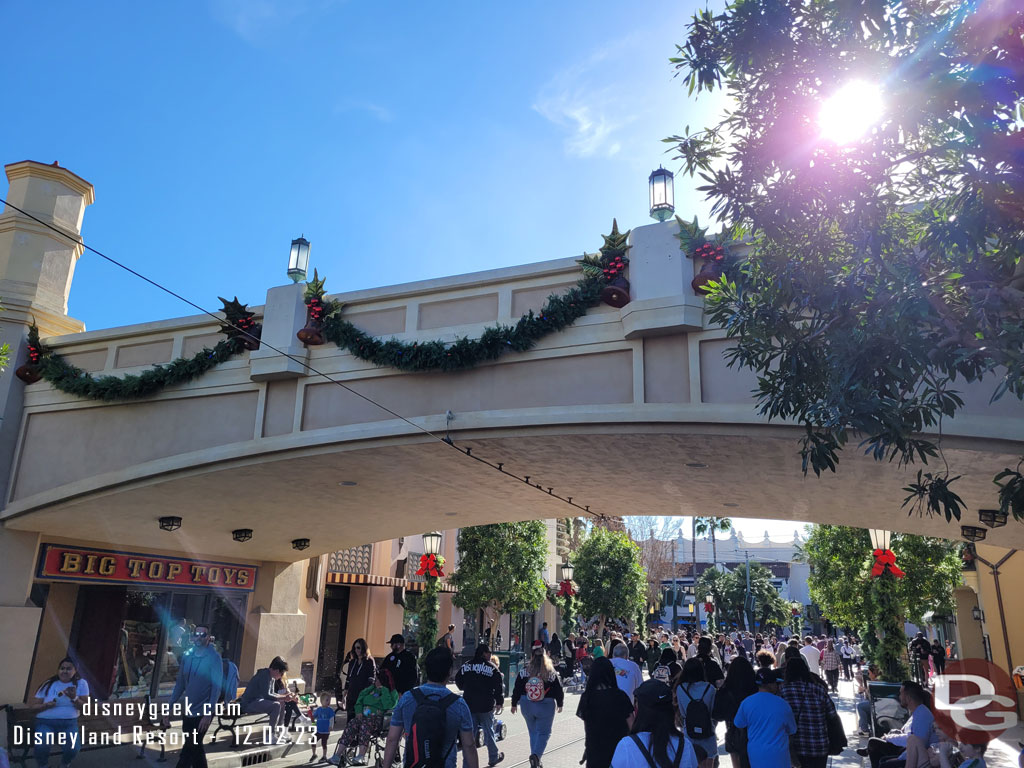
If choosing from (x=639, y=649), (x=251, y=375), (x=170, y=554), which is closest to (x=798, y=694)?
(x=251, y=375)

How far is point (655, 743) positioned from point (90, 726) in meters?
12.9

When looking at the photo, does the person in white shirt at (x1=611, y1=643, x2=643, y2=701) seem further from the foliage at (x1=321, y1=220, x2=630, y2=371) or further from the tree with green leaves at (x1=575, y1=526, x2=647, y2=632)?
the tree with green leaves at (x1=575, y1=526, x2=647, y2=632)

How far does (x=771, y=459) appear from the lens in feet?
32.0

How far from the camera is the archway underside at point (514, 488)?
31.2 feet

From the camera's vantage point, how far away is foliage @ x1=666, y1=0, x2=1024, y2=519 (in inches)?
183

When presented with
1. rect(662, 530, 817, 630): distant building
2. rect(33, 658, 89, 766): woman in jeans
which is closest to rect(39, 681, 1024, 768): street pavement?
rect(33, 658, 89, 766): woman in jeans

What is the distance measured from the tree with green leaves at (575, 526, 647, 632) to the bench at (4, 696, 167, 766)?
21.8m

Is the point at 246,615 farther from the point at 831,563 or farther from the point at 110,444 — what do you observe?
the point at 831,563

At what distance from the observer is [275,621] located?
59.8 feet

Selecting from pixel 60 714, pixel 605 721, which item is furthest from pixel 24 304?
pixel 605 721

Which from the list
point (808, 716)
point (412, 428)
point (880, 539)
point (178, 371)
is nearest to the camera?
point (808, 716)

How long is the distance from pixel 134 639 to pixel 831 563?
17232 mm

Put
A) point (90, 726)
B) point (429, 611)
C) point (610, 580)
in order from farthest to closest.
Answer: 1. point (610, 580)
2. point (429, 611)
3. point (90, 726)

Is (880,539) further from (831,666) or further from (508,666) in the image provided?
(508,666)
